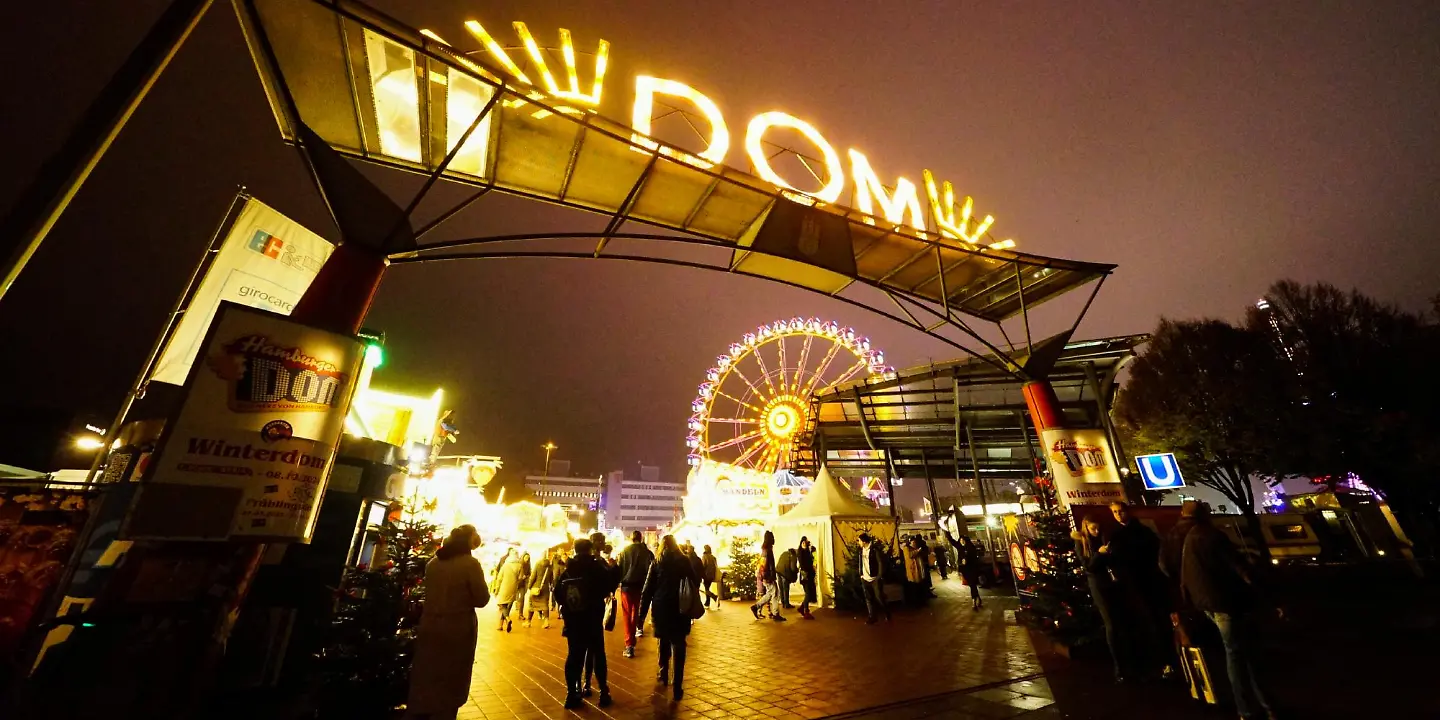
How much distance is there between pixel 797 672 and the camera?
6301 mm

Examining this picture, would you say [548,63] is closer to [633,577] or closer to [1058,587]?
[633,577]

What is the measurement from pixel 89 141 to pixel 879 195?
8.73 metres

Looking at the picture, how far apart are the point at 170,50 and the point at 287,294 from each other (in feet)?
15.2

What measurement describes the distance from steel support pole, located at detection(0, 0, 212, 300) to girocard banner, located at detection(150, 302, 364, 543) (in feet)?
3.27

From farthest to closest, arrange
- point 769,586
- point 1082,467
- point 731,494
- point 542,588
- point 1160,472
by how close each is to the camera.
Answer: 1. point 731,494
2. point 1160,472
3. point 542,588
4. point 769,586
5. point 1082,467

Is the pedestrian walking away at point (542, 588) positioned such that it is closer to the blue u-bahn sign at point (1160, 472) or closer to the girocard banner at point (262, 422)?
the girocard banner at point (262, 422)

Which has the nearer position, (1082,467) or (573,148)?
(573,148)

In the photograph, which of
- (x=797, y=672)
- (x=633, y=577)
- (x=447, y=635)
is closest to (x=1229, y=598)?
(x=797, y=672)

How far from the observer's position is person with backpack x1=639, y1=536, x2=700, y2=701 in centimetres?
556

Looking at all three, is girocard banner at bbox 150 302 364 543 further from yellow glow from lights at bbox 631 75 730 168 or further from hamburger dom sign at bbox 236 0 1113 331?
yellow glow from lights at bbox 631 75 730 168

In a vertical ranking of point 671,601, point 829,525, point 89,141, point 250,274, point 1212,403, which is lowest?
point 671,601

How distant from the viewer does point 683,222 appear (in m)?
7.16

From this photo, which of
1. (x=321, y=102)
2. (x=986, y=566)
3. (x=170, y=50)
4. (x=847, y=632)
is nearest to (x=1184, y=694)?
(x=847, y=632)

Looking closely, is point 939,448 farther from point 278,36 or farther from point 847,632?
point 278,36
